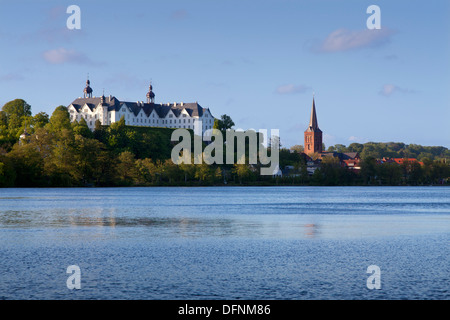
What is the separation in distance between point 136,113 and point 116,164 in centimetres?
7235

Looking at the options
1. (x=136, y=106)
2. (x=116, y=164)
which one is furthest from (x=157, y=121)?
(x=116, y=164)

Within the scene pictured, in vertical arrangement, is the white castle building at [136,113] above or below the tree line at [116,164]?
above

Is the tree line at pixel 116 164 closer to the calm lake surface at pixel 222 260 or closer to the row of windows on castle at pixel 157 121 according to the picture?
the row of windows on castle at pixel 157 121

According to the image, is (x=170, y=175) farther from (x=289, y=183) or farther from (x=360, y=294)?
(x=360, y=294)

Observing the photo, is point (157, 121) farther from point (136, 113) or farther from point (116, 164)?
point (116, 164)

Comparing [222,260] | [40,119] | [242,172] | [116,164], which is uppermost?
[40,119]

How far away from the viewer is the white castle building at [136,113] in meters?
182

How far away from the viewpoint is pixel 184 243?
24766mm

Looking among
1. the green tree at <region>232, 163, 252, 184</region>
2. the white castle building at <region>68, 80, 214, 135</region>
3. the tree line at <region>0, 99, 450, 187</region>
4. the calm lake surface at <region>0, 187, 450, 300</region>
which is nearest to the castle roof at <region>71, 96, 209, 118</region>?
the white castle building at <region>68, 80, 214, 135</region>

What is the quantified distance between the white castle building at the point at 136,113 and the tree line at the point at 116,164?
1733 centimetres

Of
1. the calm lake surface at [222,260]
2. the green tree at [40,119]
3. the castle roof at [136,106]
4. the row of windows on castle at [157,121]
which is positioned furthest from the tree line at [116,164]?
the calm lake surface at [222,260]

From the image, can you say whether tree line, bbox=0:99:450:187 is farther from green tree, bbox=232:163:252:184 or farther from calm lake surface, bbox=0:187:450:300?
calm lake surface, bbox=0:187:450:300

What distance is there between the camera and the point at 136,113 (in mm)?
188625

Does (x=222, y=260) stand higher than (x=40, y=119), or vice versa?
(x=40, y=119)
